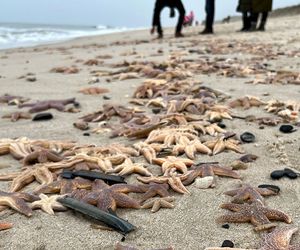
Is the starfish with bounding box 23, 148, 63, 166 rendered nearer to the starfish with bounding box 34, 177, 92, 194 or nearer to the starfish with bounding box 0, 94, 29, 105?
the starfish with bounding box 34, 177, 92, 194

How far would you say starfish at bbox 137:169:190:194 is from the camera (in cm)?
340

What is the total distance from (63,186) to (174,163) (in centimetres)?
90

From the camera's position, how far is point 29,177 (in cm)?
358

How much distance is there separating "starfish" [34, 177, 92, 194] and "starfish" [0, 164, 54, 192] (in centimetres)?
12

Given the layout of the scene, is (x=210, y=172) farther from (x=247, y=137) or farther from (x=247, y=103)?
(x=247, y=103)

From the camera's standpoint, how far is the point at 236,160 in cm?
404

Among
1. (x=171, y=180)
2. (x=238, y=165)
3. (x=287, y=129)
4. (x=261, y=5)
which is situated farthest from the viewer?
(x=261, y=5)

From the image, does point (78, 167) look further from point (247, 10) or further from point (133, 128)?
point (247, 10)

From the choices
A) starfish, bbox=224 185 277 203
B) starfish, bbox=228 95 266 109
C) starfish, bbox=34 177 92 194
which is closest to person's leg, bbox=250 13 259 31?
starfish, bbox=228 95 266 109

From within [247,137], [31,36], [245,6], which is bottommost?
[31,36]

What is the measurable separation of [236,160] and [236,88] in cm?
340

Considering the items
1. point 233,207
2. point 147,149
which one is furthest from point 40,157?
point 233,207

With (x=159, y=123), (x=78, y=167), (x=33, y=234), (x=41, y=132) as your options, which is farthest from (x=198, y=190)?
(x=41, y=132)

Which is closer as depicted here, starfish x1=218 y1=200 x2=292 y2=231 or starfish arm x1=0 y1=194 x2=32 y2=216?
starfish x1=218 y1=200 x2=292 y2=231
